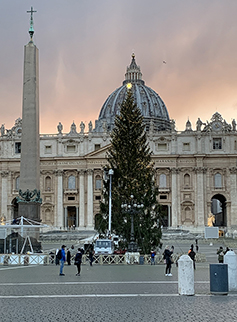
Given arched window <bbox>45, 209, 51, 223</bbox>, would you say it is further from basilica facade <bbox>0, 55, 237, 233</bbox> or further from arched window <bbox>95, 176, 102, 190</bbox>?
arched window <bbox>95, 176, 102, 190</bbox>

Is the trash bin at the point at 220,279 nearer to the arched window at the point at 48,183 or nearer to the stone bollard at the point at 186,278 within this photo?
the stone bollard at the point at 186,278

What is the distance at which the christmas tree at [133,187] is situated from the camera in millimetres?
32562

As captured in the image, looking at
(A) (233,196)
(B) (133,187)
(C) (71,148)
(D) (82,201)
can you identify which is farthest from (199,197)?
(B) (133,187)

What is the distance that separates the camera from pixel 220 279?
12758mm

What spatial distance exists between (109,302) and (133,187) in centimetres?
2230

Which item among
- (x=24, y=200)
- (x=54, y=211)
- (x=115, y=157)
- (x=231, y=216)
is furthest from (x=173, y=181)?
(x=24, y=200)

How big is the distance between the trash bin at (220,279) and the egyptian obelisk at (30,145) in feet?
46.2

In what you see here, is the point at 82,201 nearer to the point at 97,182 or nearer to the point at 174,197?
the point at 97,182

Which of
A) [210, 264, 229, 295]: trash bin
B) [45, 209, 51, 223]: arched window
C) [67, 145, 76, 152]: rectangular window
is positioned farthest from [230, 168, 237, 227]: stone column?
[210, 264, 229, 295]: trash bin

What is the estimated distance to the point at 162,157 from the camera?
78.2 m

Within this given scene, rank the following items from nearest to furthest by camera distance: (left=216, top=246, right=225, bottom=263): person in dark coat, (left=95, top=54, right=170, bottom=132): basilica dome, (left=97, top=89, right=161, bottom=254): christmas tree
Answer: (left=216, top=246, right=225, bottom=263): person in dark coat → (left=97, top=89, right=161, bottom=254): christmas tree → (left=95, top=54, right=170, bottom=132): basilica dome

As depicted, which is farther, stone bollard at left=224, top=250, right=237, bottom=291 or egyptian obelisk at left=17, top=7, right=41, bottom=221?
egyptian obelisk at left=17, top=7, right=41, bottom=221

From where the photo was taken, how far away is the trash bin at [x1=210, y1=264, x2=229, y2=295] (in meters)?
12.8

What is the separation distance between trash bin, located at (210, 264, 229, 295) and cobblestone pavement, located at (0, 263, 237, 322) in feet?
0.73
